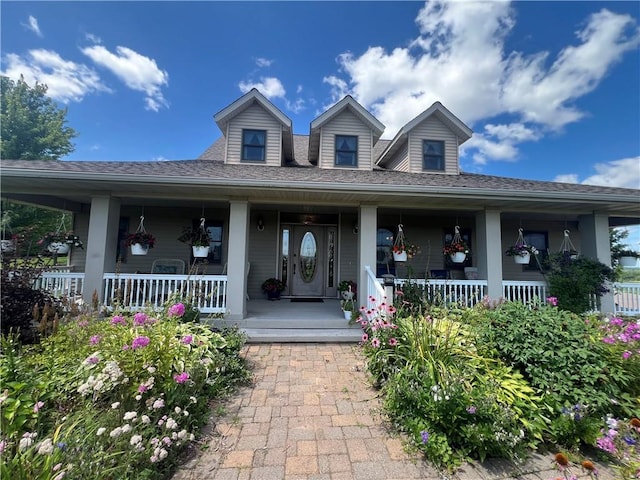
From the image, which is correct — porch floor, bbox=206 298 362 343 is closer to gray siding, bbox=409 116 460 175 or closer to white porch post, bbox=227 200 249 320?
white porch post, bbox=227 200 249 320

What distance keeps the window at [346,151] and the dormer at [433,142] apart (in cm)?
154

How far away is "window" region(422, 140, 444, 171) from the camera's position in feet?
27.2

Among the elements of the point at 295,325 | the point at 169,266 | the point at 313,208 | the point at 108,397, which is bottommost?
the point at 108,397

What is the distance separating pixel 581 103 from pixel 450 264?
927 centimetres

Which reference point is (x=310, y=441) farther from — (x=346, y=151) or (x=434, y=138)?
(x=434, y=138)

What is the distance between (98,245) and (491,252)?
815cm

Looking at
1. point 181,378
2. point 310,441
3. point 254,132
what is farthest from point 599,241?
point 254,132

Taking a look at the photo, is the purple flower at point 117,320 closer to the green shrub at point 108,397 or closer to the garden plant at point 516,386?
the green shrub at point 108,397

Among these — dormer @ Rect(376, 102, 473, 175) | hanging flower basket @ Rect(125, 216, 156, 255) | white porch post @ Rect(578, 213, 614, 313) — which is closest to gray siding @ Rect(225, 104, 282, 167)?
hanging flower basket @ Rect(125, 216, 156, 255)

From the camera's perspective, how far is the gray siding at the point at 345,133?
805 cm

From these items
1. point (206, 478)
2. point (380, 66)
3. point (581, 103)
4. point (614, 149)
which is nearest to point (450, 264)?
point (380, 66)

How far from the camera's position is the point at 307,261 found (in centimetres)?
822

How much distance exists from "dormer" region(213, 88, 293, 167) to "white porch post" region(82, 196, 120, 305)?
10.7 ft

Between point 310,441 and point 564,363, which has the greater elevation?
point 564,363
